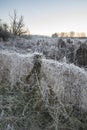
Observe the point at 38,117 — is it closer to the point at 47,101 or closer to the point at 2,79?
the point at 47,101

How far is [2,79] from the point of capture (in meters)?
2.84

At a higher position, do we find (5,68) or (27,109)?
(5,68)

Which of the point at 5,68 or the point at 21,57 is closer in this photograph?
the point at 21,57

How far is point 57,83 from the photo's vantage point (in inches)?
88.5

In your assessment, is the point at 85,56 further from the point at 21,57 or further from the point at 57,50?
the point at 21,57

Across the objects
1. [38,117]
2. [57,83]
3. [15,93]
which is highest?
[57,83]

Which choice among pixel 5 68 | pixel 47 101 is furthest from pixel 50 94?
pixel 5 68

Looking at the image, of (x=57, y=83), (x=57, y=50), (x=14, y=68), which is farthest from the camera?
(x=57, y=50)

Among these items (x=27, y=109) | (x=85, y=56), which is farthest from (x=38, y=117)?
(x=85, y=56)

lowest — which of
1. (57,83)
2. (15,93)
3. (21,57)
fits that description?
(15,93)

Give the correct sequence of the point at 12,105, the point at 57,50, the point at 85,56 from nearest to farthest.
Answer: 1. the point at 12,105
2. the point at 85,56
3. the point at 57,50

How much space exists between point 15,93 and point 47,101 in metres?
0.52

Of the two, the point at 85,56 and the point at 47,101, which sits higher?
the point at 85,56

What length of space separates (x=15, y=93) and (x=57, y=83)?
66 centimetres
